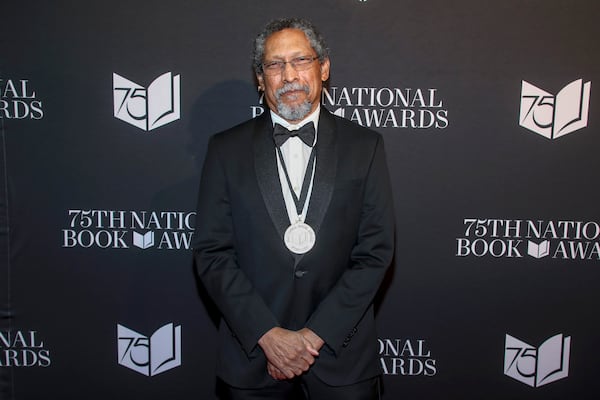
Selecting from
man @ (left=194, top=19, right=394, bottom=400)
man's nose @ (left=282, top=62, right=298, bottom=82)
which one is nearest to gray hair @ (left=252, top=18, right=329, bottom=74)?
man @ (left=194, top=19, right=394, bottom=400)

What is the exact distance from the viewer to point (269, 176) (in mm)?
2117

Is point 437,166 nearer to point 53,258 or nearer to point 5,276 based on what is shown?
point 53,258

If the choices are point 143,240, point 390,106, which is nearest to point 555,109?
point 390,106

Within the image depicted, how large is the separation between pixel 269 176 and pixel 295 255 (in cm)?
29

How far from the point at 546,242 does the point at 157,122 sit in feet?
6.37

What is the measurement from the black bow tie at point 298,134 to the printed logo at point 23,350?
1.77 m

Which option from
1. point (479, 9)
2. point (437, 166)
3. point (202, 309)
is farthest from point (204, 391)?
point (479, 9)

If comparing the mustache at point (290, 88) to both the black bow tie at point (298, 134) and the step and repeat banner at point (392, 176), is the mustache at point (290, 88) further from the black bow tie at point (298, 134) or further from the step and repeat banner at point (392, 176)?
the step and repeat banner at point (392, 176)

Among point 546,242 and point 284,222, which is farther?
point 546,242

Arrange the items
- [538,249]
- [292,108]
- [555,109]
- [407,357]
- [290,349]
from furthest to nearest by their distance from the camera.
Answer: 1. [407,357]
2. [538,249]
3. [555,109]
4. [292,108]
5. [290,349]

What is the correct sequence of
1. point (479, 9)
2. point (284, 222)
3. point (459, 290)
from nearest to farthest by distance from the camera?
point (284, 222) < point (479, 9) < point (459, 290)

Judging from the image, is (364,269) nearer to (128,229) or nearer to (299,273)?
(299,273)

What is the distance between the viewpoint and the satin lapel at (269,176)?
208 centimetres

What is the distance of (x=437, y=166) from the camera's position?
2.89m
